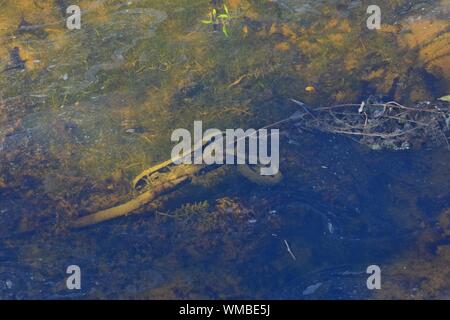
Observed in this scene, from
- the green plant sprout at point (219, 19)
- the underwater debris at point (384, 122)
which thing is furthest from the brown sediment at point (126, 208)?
the green plant sprout at point (219, 19)

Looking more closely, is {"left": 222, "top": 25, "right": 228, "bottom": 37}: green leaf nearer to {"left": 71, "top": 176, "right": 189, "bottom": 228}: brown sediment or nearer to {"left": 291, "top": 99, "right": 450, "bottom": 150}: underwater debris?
{"left": 291, "top": 99, "right": 450, "bottom": 150}: underwater debris

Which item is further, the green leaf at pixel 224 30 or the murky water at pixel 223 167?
the green leaf at pixel 224 30

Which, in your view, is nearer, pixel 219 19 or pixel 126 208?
pixel 126 208

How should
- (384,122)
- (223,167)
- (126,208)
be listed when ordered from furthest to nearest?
(384,122), (223,167), (126,208)

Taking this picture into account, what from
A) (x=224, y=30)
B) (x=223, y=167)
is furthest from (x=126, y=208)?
(x=224, y=30)

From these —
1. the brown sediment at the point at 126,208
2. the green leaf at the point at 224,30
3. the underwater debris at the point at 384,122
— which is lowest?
the brown sediment at the point at 126,208

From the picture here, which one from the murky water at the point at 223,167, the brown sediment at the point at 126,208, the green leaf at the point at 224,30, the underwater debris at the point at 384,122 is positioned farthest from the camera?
the green leaf at the point at 224,30

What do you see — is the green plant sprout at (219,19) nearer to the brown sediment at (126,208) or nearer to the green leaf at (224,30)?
the green leaf at (224,30)

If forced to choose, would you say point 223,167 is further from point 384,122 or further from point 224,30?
point 224,30
